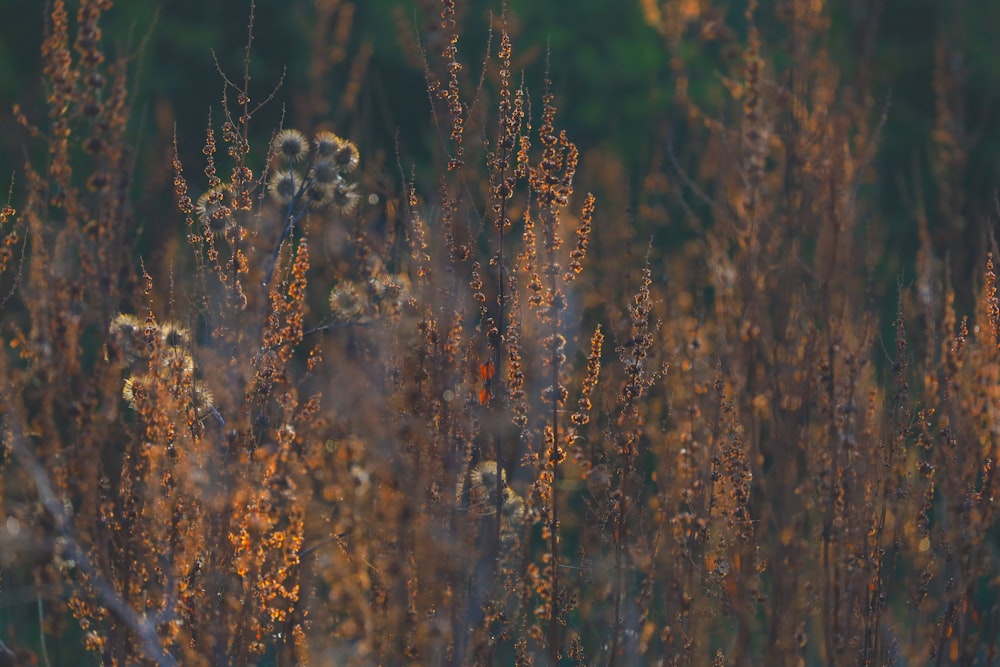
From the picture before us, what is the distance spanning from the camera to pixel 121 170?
3.38m

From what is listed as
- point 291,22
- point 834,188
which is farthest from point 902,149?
point 834,188

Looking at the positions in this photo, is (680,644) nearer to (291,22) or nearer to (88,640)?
(88,640)

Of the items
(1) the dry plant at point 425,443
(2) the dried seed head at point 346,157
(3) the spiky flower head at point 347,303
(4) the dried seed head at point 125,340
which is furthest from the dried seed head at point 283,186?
(4) the dried seed head at point 125,340

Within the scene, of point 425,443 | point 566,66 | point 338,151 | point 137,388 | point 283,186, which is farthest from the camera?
point 566,66

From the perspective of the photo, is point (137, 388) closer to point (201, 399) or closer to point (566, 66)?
point (201, 399)

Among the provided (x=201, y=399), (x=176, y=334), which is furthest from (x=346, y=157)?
(x=201, y=399)

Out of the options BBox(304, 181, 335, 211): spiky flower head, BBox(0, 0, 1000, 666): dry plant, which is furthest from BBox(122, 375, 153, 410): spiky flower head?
BBox(304, 181, 335, 211): spiky flower head

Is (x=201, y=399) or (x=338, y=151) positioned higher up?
(x=338, y=151)

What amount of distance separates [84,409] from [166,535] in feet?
1.29

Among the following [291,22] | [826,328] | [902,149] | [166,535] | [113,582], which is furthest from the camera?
[902,149]

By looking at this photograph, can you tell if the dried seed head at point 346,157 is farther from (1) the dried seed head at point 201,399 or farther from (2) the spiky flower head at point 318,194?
(1) the dried seed head at point 201,399

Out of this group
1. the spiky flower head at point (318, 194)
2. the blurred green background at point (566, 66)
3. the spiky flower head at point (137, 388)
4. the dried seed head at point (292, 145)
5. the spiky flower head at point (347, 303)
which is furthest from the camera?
the blurred green background at point (566, 66)

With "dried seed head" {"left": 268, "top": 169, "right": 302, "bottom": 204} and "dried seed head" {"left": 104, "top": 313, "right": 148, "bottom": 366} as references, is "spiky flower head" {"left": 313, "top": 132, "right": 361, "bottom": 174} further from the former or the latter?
"dried seed head" {"left": 104, "top": 313, "right": 148, "bottom": 366}

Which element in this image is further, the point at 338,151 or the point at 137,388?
the point at 338,151
